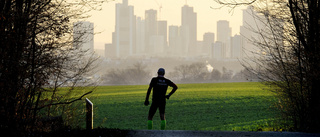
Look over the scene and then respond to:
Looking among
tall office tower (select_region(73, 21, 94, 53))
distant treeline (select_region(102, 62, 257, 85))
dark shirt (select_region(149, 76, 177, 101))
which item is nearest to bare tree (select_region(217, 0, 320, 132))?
dark shirt (select_region(149, 76, 177, 101))

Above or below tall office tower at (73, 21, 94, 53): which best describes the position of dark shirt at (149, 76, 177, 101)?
below

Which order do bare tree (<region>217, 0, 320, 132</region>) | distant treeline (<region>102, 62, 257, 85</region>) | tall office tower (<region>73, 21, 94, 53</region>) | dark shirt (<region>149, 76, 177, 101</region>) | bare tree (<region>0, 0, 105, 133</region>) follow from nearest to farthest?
1. bare tree (<region>0, 0, 105, 133</region>)
2. bare tree (<region>217, 0, 320, 132</region>)
3. tall office tower (<region>73, 21, 94, 53</region>)
4. dark shirt (<region>149, 76, 177, 101</region>)
5. distant treeline (<region>102, 62, 257, 85</region>)

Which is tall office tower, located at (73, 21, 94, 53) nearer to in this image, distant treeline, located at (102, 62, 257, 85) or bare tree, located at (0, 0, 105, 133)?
bare tree, located at (0, 0, 105, 133)

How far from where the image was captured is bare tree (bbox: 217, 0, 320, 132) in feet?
35.2

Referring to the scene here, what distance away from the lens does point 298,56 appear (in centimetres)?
1081

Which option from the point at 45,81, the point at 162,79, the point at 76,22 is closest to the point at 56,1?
the point at 76,22

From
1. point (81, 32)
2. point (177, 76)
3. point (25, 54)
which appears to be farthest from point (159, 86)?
point (177, 76)

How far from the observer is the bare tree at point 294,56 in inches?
423

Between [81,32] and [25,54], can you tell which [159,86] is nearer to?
[81,32]

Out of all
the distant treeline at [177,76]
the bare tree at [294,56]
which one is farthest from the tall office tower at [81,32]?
the distant treeline at [177,76]

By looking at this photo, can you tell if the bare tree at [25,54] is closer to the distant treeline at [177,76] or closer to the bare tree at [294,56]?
the bare tree at [294,56]

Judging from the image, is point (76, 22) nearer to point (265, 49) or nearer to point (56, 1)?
point (56, 1)

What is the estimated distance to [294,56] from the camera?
1135cm

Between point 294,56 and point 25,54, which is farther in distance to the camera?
point 294,56
